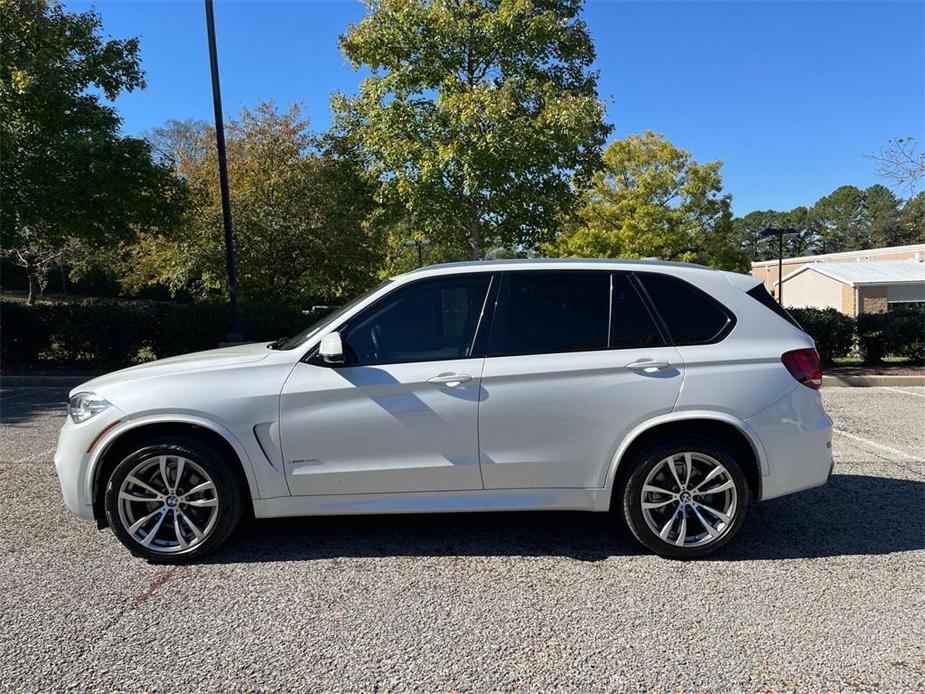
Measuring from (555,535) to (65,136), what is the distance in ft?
35.8

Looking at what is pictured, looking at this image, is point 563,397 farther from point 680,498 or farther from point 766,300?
point 766,300

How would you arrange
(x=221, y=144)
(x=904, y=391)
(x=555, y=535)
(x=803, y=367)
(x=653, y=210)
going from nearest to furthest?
1. (x=803, y=367)
2. (x=555, y=535)
3. (x=904, y=391)
4. (x=221, y=144)
5. (x=653, y=210)

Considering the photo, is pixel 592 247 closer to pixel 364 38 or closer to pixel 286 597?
pixel 364 38

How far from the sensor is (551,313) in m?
3.88

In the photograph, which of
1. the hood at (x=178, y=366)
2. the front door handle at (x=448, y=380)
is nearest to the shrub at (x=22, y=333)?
the hood at (x=178, y=366)

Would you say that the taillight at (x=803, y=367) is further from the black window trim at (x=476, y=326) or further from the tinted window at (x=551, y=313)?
the black window trim at (x=476, y=326)

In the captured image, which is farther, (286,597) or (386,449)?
(386,449)

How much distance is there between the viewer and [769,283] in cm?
4775

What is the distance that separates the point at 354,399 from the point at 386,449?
344 mm

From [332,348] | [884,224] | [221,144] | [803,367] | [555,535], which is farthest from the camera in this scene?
[884,224]

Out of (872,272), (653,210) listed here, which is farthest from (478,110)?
(872,272)

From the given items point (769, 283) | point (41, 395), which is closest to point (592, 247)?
point (41, 395)

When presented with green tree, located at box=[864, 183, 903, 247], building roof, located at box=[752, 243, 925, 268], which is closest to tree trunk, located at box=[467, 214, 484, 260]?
building roof, located at box=[752, 243, 925, 268]

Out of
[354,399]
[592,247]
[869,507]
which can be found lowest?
[869,507]
